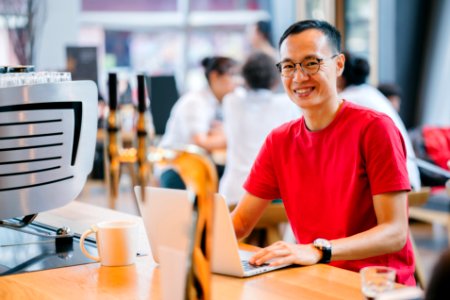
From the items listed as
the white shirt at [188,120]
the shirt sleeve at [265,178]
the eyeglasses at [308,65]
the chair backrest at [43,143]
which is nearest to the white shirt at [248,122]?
the white shirt at [188,120]

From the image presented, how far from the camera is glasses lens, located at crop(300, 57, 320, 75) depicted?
2451mm

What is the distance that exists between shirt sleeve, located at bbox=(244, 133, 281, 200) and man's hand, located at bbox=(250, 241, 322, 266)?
19.5 inches

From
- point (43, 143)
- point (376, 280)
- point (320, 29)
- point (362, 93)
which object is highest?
point (320, 29)

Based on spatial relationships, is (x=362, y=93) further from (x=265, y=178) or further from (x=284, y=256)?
(x=284, y=256)

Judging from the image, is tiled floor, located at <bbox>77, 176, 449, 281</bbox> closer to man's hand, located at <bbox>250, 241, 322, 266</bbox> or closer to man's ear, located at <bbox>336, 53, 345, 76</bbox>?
man's ear, located at <bbox>336, 53, 345, 76</bbox>

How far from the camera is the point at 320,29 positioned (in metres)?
2.47

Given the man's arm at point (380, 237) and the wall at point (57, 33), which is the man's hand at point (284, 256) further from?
the wall at point (57, 33)

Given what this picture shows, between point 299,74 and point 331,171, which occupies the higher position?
point 299,74

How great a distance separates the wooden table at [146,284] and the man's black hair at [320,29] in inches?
31.1

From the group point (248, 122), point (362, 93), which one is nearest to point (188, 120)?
point (248, 122)

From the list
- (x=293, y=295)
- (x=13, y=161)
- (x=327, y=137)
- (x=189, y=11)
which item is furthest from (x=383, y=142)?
(x=189, y=11)

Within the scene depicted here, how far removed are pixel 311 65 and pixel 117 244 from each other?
85 centimetres

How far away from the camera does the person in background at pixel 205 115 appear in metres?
5.03

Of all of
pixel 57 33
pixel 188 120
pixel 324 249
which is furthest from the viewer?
pixel 57 33
